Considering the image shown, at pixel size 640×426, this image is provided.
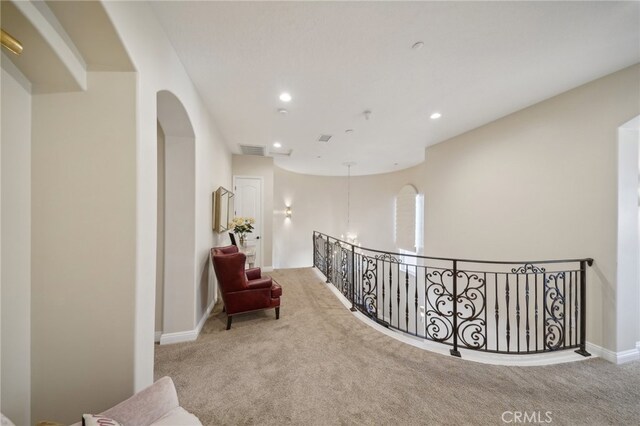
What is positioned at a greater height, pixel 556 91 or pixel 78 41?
pixel 556 91

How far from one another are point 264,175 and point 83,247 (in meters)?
4.44

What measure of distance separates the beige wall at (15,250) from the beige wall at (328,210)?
238 inches

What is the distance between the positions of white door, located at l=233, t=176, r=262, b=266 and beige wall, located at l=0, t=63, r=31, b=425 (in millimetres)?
4188

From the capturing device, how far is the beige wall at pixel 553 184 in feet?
7.72

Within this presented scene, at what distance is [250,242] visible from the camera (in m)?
5.53

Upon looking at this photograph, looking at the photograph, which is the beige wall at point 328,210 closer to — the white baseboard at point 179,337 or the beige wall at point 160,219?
the beige wall at point 160,219

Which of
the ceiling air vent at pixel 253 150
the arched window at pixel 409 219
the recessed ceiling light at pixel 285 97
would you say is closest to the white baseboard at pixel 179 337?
the recessed ceiling light at pixel 285 97

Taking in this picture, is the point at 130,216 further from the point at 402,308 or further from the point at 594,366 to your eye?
the point at 402,308

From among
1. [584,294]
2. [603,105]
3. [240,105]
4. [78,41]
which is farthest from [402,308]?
[78,41]

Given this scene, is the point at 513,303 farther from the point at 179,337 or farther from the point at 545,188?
the point at 179,337

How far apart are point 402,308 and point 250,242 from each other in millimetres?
5221

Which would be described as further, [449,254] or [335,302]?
[449,254]

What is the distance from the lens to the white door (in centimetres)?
545

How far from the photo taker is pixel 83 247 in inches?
51.6
